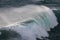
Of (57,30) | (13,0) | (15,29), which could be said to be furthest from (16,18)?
(57,30)

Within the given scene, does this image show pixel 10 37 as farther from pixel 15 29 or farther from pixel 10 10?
pixel 10 10

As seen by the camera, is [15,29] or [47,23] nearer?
[15,29]

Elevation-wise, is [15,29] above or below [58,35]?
below

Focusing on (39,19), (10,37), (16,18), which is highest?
(39,19)

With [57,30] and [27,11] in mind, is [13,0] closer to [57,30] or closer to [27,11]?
[27,11]

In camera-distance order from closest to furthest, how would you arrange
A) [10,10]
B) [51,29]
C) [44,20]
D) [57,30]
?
[10,10] < [44,20] < [51,29] < [57,30]

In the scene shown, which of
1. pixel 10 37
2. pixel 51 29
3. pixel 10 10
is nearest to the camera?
pixel 10 37
